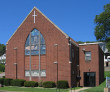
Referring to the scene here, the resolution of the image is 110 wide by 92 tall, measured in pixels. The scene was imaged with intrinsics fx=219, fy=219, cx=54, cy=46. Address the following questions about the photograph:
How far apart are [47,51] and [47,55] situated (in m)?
0.69

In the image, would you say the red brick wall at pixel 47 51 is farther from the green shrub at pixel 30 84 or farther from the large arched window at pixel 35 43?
the green shrub at pixel 30 84

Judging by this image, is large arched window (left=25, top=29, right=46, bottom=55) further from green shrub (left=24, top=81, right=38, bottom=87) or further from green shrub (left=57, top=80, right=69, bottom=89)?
green shrub (left=57, top=80, right=69, bottom=89)

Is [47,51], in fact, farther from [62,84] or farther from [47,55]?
[62,84]

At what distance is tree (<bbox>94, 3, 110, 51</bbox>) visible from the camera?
3675 centimetres

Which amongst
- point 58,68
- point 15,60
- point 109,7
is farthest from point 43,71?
point 109,7

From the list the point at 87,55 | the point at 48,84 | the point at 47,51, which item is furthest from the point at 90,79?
the point at 47,51

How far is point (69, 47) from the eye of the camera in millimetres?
35938

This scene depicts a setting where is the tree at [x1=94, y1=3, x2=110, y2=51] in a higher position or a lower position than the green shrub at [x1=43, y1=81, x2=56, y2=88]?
higher

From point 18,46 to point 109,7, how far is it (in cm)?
1742

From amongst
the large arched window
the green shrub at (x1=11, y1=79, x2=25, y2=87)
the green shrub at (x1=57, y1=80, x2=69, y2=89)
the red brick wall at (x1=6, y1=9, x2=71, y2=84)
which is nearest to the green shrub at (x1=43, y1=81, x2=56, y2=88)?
the green shrub at (x1=57, y1=80, x2=69, y2=89)

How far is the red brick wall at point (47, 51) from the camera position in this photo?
36219mm

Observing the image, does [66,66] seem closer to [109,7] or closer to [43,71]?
[43,71]

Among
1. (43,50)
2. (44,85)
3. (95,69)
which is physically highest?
(43,50)

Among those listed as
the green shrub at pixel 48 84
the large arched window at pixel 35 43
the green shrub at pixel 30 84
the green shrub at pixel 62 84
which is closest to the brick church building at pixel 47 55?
the large arched window at pixel 35 43
